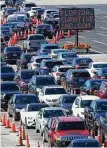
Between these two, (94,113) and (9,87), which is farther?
(9,87)

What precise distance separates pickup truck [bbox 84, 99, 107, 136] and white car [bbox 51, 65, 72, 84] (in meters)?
16.9

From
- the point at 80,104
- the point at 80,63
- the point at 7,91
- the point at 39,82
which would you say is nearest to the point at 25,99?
the point at 80,104

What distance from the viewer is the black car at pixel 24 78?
60.3m

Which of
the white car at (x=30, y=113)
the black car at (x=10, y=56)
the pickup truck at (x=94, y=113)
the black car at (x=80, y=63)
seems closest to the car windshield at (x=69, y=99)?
the white car at (x=30, y=113)

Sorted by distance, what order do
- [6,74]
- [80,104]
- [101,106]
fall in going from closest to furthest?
[101,106] < [80,104] < [6,74]

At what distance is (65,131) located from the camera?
41281 mm

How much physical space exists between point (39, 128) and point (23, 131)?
0.92 metres

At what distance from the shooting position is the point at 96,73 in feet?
208

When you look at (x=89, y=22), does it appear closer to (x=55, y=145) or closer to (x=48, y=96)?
(x=48, y=96)

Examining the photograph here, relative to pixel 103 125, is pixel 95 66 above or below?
below

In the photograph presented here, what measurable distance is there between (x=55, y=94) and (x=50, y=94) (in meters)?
Result: 0.25

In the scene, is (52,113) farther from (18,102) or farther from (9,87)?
(9,87)

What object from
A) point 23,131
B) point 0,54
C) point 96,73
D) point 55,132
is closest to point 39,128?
point 23,131

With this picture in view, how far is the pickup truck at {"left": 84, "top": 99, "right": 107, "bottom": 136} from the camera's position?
4469cm
